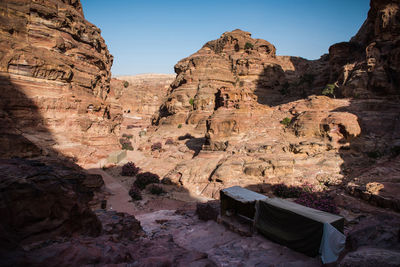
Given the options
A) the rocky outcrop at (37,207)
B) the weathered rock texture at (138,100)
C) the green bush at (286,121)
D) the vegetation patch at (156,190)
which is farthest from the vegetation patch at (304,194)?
the weathered rock texture at (138,100)

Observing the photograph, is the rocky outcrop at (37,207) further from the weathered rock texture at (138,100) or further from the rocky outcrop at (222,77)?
the weathered rock texture at (138,100)

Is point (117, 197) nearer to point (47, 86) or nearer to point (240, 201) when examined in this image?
point (240, 201)

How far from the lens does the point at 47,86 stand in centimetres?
2223

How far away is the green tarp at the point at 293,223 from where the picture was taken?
23.8ft

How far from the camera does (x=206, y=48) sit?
2416 inches


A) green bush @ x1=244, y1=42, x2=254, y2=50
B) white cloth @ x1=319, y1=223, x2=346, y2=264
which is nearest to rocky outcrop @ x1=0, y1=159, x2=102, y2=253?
white cloth @ x1=319, y1=223, x2=346, y2=264

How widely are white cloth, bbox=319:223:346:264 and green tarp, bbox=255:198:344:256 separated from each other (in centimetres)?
17

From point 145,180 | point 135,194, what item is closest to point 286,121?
point 145,180

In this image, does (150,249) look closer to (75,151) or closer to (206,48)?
(75,151)

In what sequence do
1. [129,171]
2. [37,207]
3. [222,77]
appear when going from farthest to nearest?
[222,77] → [129,171] → [37,207]

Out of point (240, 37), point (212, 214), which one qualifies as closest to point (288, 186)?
point (212, 214)

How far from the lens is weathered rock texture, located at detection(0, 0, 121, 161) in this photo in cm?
1934

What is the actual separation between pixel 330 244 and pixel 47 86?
92.9ft

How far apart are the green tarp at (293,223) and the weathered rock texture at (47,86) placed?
61.0 ft
